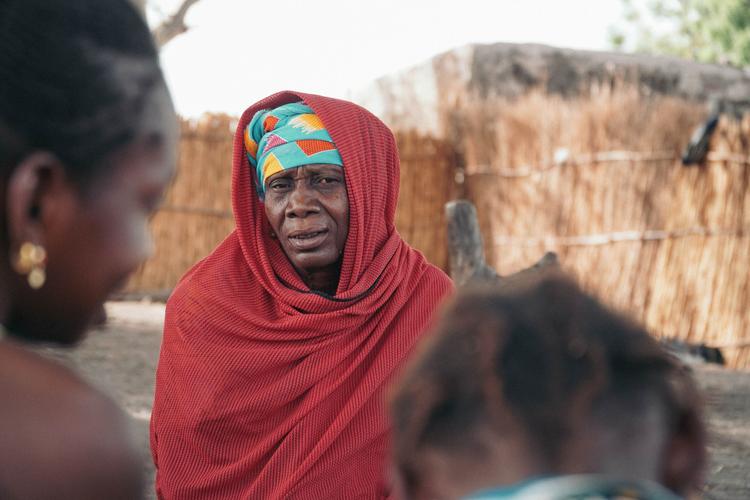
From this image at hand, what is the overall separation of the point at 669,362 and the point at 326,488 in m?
2.29

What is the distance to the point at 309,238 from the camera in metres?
3.73

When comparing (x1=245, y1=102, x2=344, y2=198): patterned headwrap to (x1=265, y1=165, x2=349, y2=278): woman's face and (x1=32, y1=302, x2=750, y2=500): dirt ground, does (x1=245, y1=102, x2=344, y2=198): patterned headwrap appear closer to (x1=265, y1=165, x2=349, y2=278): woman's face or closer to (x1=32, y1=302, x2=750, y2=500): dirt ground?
(x1=265, y1=165, x2=349, y2=278): woman's face

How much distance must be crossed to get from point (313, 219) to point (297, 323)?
0.38m

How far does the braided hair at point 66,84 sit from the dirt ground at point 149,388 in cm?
316

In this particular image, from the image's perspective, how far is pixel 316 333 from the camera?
11.8ft

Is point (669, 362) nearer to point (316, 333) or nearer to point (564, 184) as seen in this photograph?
point (316, 333)

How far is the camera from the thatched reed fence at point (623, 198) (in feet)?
33.5

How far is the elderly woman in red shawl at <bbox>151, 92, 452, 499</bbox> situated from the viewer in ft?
11.3

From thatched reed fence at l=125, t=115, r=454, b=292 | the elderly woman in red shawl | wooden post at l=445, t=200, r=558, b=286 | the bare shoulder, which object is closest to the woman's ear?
the bare shoulder

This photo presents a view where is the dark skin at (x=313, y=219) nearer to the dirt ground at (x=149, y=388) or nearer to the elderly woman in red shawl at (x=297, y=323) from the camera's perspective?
the elderly woman in red shawl at (x=297, y=323)

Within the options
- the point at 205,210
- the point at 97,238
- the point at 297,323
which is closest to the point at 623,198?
the point at 205,210

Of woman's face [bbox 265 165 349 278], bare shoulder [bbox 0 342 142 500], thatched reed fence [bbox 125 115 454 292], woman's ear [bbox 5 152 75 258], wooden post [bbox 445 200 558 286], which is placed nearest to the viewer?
bare shoulder [bbox 0 342 142 500]

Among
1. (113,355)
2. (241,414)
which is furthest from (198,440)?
(113,355)

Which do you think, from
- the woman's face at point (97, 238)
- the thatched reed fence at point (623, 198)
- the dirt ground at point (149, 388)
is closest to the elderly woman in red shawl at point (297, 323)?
the dirt ground at point (149, 388)
